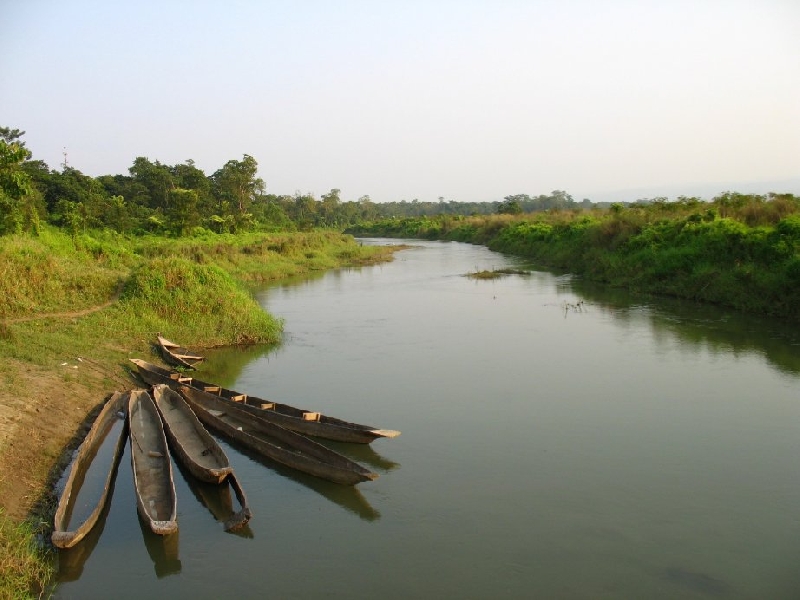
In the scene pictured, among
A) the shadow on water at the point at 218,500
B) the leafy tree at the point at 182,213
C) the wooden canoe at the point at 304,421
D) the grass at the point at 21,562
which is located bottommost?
the shadow on water at the point at 218,500

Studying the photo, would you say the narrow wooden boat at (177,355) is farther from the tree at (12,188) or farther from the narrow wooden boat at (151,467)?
the tree at (12,188)

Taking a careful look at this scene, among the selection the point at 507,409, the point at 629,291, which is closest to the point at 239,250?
the point at 629,291

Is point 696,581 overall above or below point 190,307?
below

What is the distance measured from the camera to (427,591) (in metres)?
5.07

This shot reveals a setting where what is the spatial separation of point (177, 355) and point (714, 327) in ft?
36.3

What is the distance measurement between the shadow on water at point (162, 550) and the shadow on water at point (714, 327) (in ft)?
32.0

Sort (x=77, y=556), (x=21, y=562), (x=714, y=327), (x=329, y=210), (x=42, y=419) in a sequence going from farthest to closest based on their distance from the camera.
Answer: (x=329, y=210) → (x=714, y=327) → (x=42, y=419) → (x=77, y=556) → (x=21, y=562)

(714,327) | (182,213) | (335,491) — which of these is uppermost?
(182,213)

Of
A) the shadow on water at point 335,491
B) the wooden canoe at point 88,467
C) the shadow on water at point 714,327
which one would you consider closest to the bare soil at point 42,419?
the wooden canoe at point 88,467

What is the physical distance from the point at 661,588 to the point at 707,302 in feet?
44.0

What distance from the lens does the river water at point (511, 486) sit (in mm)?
5254

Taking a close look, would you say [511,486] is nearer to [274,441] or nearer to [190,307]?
[274,441]

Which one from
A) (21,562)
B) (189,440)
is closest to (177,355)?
(189,440)

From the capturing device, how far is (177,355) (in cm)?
1132
